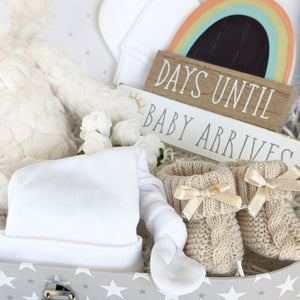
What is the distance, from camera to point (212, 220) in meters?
0.79

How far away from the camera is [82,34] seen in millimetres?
1465

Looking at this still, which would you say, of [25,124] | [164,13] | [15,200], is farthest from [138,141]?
[164,13]

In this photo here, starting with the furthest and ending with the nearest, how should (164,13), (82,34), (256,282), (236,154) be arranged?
(82,34)
(164,13)
(236,154)
(256,282)

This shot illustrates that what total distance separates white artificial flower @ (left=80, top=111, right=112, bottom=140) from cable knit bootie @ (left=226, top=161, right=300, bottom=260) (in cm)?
36

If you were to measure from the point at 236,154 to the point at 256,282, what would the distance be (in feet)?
1.86

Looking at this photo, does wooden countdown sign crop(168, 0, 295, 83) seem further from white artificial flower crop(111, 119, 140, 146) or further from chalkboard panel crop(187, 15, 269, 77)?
white artificial flower crop(111, 119, 140, 146)

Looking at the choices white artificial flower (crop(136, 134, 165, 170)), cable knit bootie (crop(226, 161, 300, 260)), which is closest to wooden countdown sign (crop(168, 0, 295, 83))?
white artificial flower (crop(136, 134, 165, 170))

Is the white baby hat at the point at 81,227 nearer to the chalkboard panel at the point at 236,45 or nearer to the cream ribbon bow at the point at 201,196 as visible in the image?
the cream ribbon bow at the point at 201,196

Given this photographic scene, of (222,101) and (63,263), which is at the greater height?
(222,101)

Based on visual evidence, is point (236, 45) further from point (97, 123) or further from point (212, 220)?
point (212, 220)

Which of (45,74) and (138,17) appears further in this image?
(138,17)

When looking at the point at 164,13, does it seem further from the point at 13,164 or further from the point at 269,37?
the point at 13,164

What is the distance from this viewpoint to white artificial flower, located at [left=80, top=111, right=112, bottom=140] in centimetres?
100

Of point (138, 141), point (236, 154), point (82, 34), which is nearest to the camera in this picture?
point (138, 141)
